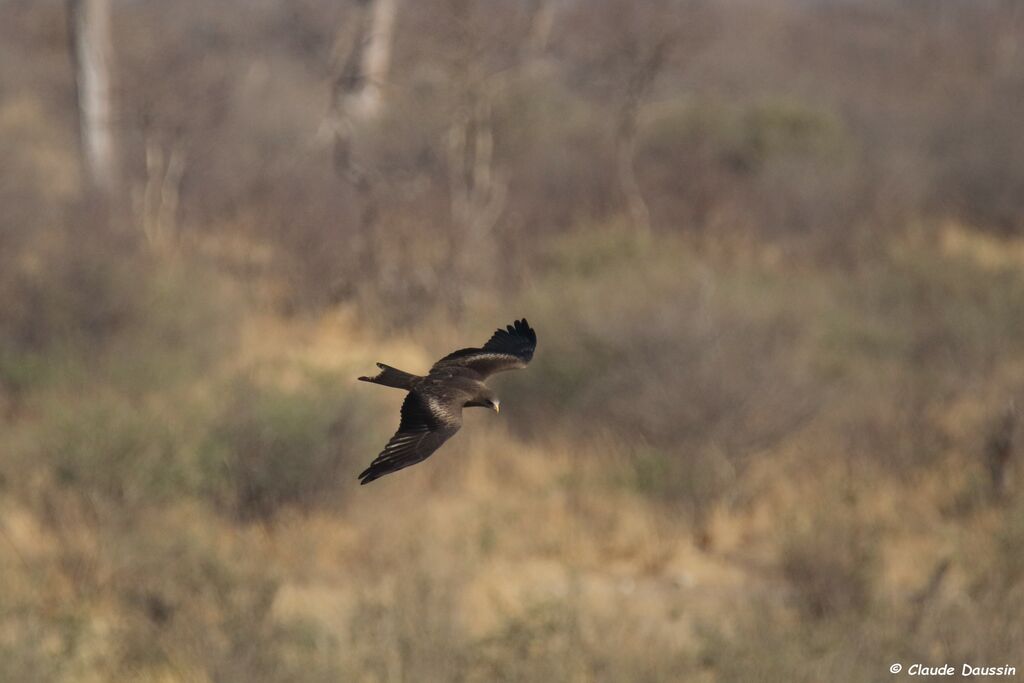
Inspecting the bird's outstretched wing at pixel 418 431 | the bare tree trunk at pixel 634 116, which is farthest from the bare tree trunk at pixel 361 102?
the bird's outstretched wing at pixel 418 431

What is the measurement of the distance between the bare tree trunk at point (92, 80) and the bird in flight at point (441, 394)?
10923mm

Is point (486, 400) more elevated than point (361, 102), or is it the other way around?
point (361, 102)

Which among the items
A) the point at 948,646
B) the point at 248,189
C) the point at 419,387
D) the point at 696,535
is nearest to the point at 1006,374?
the point at 696,535

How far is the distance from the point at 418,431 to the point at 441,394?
0.29 m

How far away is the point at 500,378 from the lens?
10.9 meters

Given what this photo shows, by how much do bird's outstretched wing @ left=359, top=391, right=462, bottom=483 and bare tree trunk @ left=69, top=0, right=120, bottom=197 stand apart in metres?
11.6

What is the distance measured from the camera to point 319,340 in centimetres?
1295

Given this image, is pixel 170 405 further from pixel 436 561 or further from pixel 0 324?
pixel 436 561

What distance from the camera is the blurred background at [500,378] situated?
21.6 ft

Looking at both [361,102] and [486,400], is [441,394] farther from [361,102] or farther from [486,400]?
[361,102]

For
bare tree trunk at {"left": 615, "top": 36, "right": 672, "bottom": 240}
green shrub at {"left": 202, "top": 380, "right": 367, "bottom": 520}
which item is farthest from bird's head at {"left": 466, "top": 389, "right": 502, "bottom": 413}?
bare tree trunk at {"left": 615, "top": 36, "right": 672, "bottom": 240}

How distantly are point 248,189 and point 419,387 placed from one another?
43.4 ft

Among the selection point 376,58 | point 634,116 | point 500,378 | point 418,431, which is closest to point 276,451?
point 500,378

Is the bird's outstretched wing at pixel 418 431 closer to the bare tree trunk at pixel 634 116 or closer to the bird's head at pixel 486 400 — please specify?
the bird's head at pixel 486 400
